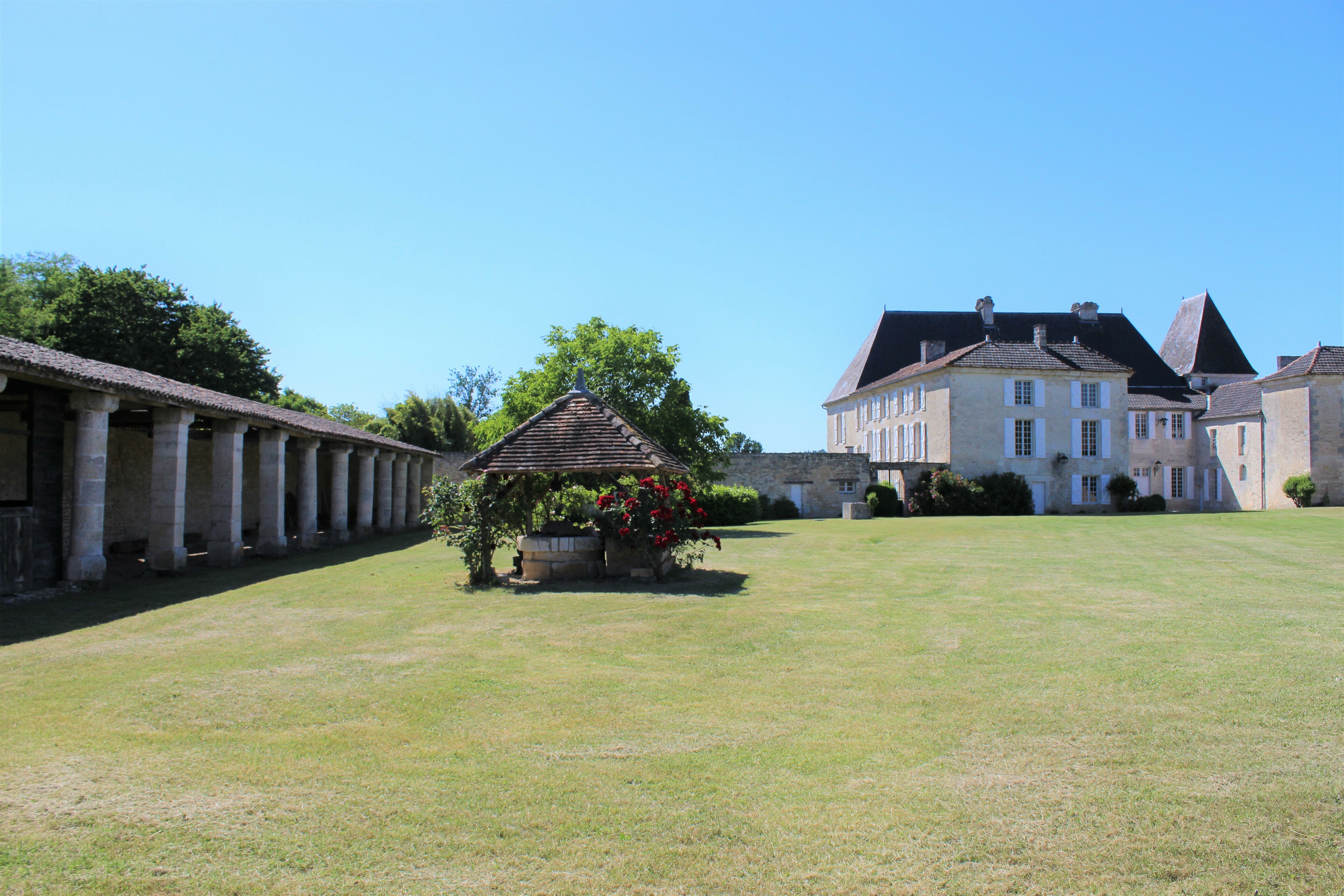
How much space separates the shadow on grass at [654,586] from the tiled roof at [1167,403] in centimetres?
3433

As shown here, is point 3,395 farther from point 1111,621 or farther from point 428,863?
point 1111,621

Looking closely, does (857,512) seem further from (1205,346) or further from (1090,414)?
(1205,346)

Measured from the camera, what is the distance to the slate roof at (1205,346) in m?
43.6

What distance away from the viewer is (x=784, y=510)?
3391cm

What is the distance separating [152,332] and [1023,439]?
1305 inches

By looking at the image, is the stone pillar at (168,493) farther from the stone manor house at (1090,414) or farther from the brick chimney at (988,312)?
the brick chimney at (988,312)

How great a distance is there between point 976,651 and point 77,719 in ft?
19.7

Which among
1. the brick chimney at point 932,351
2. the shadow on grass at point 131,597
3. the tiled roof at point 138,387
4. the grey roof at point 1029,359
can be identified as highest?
the brick chimney at point 932,351

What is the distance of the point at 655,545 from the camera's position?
11.0m

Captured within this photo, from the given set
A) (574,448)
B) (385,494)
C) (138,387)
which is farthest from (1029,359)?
(138,387)

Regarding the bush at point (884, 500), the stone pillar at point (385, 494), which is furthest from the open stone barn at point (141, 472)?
the bush at point (884, 500)

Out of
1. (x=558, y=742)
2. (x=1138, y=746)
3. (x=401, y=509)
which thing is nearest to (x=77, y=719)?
(x=558, y=742)

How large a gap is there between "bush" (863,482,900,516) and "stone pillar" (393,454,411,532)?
17.4m

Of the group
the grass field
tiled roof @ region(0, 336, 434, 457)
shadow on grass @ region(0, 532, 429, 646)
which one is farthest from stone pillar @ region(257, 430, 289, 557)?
the grass field
